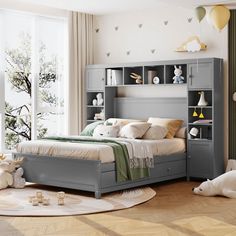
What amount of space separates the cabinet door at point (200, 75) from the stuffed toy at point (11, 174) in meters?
2.53

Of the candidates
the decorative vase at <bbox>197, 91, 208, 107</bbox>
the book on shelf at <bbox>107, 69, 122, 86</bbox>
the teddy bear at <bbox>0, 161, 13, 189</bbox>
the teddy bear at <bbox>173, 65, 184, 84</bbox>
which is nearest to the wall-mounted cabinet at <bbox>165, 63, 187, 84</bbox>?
the teddy bear at <bbox>173, 65, 184, 84</bbox>

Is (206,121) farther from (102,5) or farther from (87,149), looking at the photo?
(102,5)

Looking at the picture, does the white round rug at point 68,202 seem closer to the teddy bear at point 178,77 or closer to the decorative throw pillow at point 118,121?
the decorative throw pillow at point 118,121

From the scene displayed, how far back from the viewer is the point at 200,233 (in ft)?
15.4

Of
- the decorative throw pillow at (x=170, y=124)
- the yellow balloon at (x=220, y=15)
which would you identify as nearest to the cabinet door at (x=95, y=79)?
the decorative throw pillow at (x=170, y=124)

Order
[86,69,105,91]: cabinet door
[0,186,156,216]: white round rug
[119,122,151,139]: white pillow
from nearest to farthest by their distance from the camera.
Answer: [0,186,156,216]: white round rug < [119,122,151,139]: white pillow < [86,69,105,91]: cabinet door

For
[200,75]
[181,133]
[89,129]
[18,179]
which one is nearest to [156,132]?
[181,133]

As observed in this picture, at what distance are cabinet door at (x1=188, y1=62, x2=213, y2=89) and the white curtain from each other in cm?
195

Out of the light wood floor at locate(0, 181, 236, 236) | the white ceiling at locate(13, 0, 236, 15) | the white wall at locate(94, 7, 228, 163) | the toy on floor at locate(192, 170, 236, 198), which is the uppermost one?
the white ceiling at locate(13, 0, 236, 15)

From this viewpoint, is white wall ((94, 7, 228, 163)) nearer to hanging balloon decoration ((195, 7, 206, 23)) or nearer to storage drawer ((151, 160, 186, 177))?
storage drawer ((151, 160, 186, 177))

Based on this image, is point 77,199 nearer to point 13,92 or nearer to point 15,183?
point 15,183

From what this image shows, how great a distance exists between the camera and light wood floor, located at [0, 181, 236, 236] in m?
4.73

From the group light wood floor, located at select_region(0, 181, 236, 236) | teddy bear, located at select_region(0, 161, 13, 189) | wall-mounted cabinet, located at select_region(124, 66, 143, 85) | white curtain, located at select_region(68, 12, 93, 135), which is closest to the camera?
light wood floor, located at select_region(0, 181, 236, 236)

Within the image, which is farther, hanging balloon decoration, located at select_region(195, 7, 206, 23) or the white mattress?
hanging balloon decoration, located at select_region(195, 7, 206, 23)
